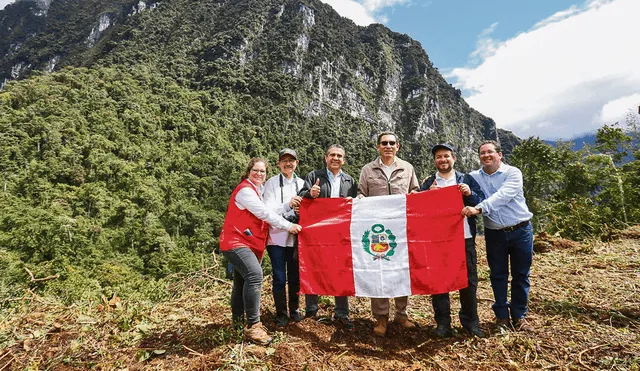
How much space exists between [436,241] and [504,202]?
2.70 ft

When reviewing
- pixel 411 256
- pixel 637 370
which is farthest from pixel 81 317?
pixel 637 370

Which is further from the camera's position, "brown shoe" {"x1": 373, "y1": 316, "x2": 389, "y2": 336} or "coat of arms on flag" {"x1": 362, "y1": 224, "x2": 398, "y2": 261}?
"coat of arms on flag" {"x1": 362, "y1": 224, "x2": 398, "y2": 261}

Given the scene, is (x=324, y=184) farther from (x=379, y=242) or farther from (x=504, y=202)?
(x=504, y=202)

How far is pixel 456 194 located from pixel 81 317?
4.57 meters

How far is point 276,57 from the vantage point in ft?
416

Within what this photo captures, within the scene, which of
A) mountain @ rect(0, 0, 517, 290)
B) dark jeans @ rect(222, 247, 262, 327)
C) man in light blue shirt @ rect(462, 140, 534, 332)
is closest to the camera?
dark jeans @ rect(222, 247, 262, 327)

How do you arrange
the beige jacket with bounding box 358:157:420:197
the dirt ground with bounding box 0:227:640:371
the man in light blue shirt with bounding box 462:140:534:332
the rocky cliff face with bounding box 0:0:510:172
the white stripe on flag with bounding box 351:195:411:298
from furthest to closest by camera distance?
the rocky cliff face with bounding box 0:0:510:172 → the beige jacket with bounding box 358:157:420:197 → the white stripe on flag with bounding box 351:195:411:298 → the man in light blue shirt with bounding box 462:140:534:332 → the dirt ground with bounding box 0:227:640:371

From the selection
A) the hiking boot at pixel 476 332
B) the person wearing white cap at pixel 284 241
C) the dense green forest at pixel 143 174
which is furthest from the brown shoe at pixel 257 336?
the dense green forest at pixel 143 174

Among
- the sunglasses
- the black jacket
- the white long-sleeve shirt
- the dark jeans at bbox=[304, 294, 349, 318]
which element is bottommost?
the dark jeans at bbox=[304, 294, 349, 318]

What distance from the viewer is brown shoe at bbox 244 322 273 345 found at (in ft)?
10.3

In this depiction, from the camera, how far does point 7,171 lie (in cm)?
5519

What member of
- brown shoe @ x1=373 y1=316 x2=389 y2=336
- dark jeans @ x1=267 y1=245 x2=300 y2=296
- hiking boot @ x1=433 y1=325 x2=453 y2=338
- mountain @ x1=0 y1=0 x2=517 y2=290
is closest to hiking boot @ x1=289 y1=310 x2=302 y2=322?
dark jeans @ x1=267 y1=245 x2=300 y2=296

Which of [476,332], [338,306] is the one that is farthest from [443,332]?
[338,306]

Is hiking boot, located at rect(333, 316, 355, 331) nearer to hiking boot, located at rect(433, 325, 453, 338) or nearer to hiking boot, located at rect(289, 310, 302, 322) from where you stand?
Result: hiking boot, located at rect(289, 310, 302, 322)
